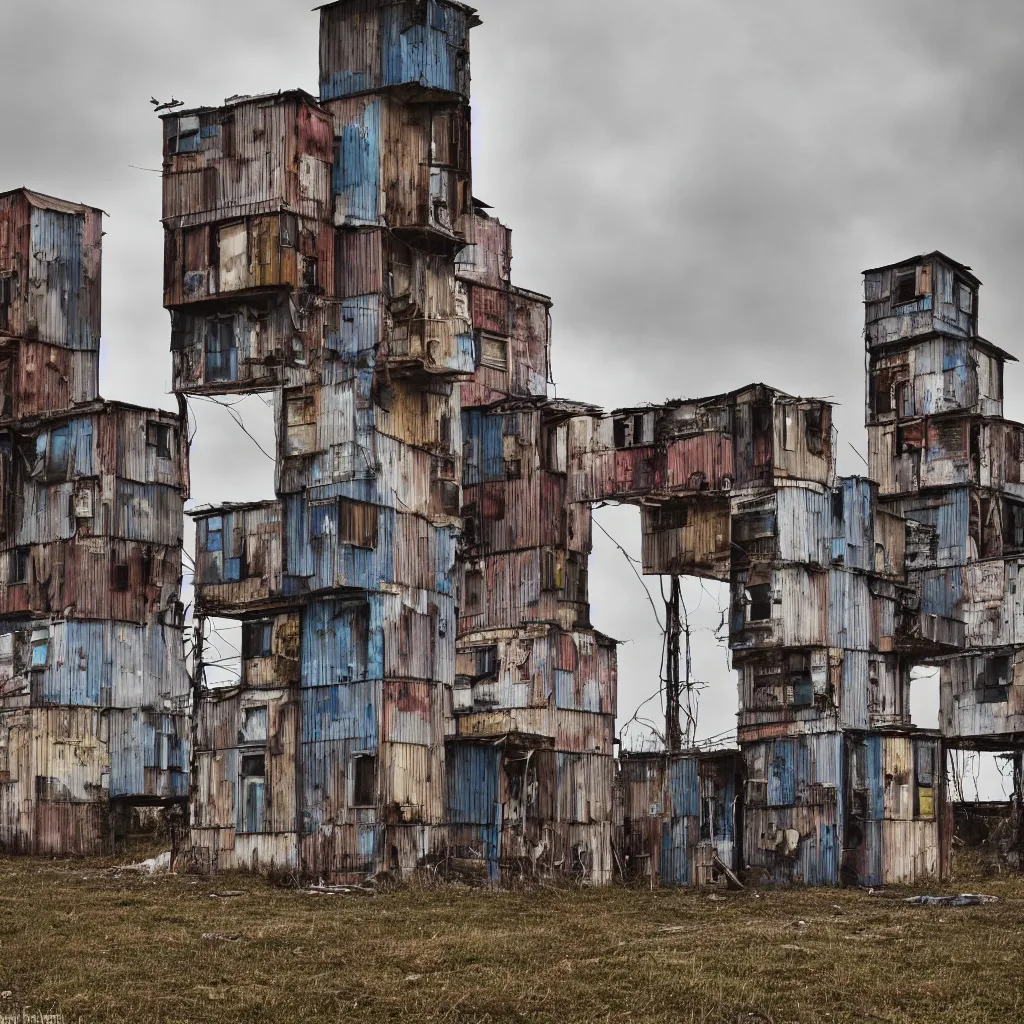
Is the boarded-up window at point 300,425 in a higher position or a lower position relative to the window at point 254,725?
higher

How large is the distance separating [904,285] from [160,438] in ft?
106

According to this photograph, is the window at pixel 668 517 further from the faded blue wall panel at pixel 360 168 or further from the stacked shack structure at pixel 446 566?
the faded blue wall panel at pixel 360 168

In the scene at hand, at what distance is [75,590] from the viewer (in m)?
74.5

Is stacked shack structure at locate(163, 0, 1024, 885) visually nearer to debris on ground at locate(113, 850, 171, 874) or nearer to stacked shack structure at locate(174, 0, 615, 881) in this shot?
→ stacked shack structure at locate(174, 0, 615, 881)

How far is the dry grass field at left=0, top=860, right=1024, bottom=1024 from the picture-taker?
3650 cm

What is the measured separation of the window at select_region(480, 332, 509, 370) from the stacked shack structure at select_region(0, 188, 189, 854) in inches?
492

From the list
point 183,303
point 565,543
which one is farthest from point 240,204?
point 565,543

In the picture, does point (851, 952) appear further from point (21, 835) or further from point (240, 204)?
point (21, 835)

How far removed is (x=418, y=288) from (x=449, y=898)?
1999 centimetres

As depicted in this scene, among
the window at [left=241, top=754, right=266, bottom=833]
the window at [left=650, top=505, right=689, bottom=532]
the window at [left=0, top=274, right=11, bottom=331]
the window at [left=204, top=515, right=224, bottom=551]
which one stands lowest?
the window at [left=241, top=754, right=266, bottom=833]

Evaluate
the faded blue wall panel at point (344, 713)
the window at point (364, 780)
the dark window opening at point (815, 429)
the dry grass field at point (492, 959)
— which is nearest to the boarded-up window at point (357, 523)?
the faded blue wall panel at point (344, 713)

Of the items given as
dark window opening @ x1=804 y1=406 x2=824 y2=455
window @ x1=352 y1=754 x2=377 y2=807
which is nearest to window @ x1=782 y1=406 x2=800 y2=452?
dark window opening @ x1=804 y1=406 x2=824 y2=455

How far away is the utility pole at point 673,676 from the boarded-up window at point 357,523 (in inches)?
569

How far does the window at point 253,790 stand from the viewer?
205ft
